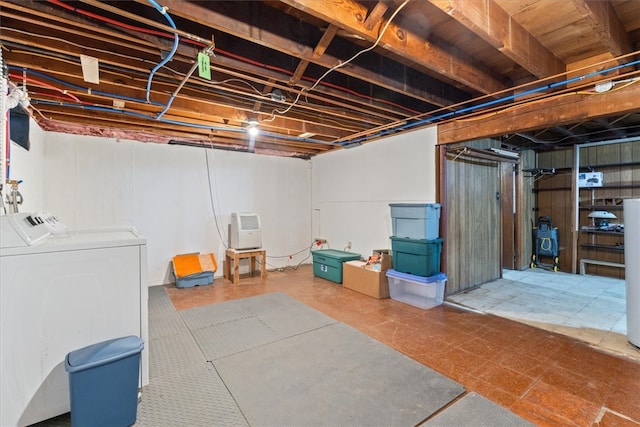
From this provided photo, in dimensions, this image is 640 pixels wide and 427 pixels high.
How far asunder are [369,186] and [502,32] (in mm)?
3131

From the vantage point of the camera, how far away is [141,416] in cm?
175

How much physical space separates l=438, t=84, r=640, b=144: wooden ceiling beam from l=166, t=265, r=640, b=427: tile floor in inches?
83.4

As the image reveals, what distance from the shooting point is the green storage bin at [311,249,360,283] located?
4.74m

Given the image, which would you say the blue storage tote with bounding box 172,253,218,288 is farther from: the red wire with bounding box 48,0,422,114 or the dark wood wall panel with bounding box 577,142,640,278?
the dark wood wall panel with bounding box 577,142,640,278

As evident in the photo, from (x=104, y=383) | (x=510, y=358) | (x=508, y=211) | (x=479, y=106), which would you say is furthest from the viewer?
(x=508, y=211)

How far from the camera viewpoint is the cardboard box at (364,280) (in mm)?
3943

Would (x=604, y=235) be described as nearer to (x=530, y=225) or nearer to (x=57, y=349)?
(x=530, y=225)

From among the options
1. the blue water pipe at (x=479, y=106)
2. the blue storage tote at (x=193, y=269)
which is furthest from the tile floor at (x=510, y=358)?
the blue water pipe at (x=479, y=106)

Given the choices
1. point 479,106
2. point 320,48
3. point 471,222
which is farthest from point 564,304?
point 320,48

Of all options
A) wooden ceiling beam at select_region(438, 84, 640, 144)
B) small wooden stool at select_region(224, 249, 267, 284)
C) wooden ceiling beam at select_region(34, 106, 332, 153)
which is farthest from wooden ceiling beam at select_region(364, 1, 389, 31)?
small wooden stool at select_region(224, 249, 267, 284)

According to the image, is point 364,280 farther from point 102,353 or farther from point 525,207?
point 525,207

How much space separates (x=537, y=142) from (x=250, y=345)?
6.09 metres

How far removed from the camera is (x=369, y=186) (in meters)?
4.99

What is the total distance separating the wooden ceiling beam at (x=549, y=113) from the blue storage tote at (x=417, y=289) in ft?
5.99
